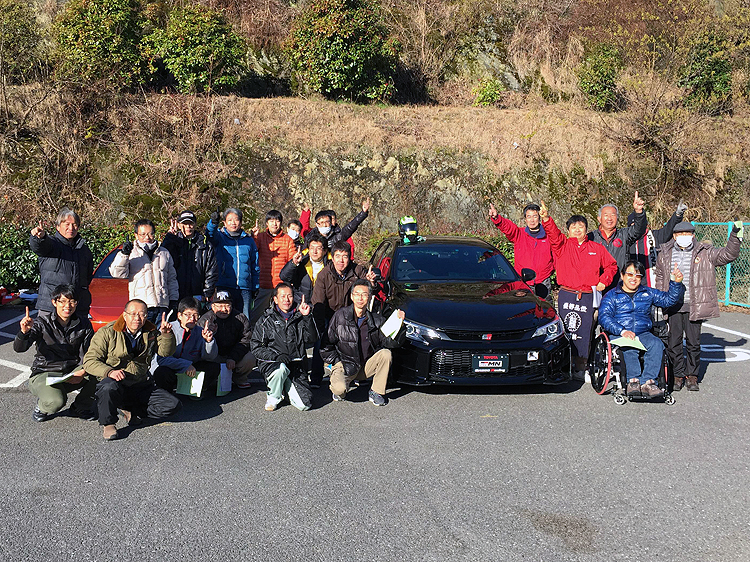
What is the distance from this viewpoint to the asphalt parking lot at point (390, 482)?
381cm

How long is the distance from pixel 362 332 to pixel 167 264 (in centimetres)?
242

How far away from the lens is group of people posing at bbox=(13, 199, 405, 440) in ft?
19.5

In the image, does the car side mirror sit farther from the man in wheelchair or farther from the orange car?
the orange car

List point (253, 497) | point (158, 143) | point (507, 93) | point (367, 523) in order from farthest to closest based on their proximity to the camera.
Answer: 1. point (507, 93)
2. point (158, 143)
3. point (253, 497)
4. point (367, 523)

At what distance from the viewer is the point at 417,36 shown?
21969mm

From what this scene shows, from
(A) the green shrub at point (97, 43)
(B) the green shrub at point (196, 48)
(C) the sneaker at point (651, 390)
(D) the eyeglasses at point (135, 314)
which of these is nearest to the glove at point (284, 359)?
(D) the eyeglasses at point (135, 314)

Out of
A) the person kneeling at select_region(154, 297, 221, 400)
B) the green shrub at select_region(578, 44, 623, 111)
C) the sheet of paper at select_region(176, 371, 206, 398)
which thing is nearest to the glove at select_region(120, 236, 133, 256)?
the person kneeling at select_region(154, 297, 221, 400)

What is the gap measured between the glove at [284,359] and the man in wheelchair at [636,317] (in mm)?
3201

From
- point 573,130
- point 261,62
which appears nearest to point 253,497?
point 573,130

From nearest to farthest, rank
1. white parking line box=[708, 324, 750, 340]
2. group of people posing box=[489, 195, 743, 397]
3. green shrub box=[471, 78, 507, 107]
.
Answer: group of people posing box=[489, 195, 743, 397], white parking line box=[708, 324, 750, 340], green shrub box=[471, 78, 507, 107]

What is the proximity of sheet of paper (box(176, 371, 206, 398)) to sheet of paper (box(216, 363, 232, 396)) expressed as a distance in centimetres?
33

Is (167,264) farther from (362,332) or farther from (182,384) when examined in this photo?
(362,332)

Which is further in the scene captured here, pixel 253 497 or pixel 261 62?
pixel 261 62

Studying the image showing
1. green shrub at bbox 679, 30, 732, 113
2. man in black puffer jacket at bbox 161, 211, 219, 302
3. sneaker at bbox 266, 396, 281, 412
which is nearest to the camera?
sneaker at bbox 266, 396, 281, 412
